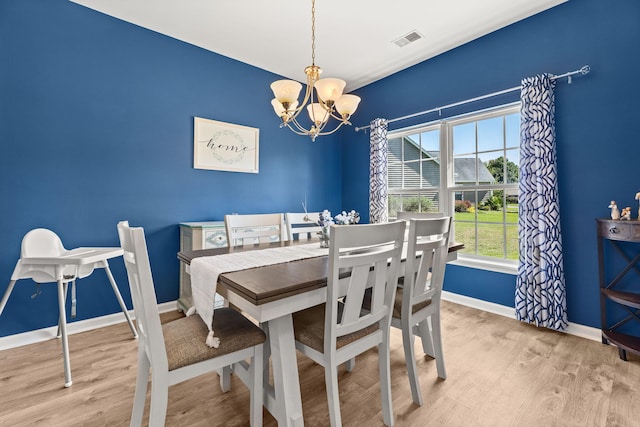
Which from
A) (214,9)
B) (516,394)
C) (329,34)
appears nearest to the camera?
(516,394)

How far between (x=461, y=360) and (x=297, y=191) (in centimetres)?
277

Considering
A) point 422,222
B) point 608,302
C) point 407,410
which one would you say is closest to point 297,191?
point 422,222

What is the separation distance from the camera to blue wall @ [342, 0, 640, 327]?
2.23 meters

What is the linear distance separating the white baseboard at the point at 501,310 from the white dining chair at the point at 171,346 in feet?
8.34

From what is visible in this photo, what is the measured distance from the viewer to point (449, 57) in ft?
10.7

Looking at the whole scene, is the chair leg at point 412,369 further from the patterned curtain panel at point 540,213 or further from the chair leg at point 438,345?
the patterned curtain panel at point 540,213

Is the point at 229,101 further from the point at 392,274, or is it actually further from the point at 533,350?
the point at 533,350

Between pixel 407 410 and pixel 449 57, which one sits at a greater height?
pixel 449 57

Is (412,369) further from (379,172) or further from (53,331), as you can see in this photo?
(53,331)

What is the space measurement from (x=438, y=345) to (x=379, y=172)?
2.40 metres

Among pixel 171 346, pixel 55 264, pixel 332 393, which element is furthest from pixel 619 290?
pixel 55 264

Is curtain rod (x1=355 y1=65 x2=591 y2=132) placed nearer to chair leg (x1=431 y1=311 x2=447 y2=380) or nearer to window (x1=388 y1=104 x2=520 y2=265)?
window (x1=388 y1=104 x2=520 y2=265)

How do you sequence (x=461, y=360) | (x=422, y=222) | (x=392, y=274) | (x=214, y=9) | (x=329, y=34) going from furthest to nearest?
(x=329, y=34) → (x=214, y=9) → (x=461, y=360) → (x=422, y=222) → (x=392, y=274)

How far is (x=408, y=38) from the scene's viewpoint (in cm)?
308
